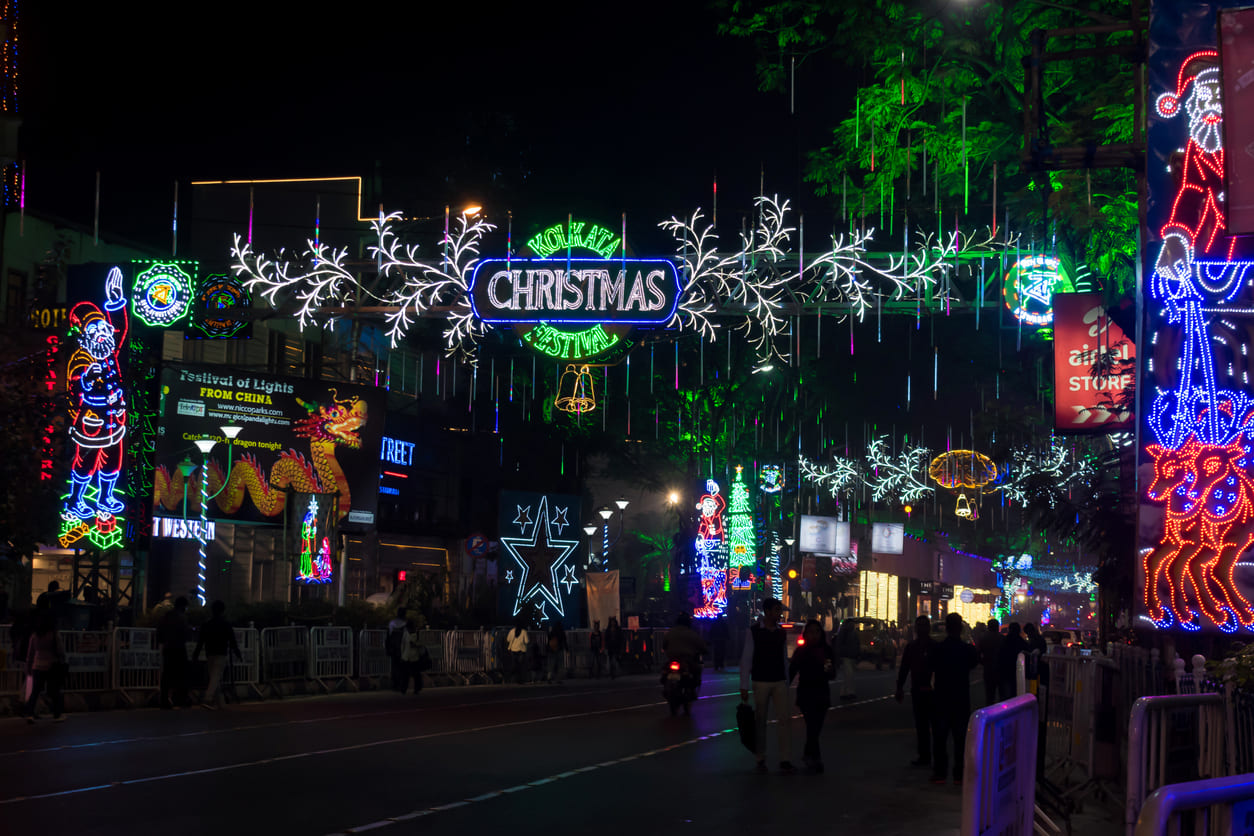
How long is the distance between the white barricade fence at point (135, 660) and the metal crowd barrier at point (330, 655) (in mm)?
4467

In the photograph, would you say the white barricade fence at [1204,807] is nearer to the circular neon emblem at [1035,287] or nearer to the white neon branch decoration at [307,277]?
the circular neon emblem at [1035,287]

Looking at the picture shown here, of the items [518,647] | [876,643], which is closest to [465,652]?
[518,647]

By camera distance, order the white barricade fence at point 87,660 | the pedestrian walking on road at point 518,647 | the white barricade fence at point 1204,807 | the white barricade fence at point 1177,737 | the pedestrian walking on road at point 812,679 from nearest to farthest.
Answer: the white barricade fence at point 1204,807 → the white barricade fence at point 1177,737 → the pedestrian walking on road at point 812,679 → the white barricade fence at point 87,660 → the pedestrian walking on road at point 518,647

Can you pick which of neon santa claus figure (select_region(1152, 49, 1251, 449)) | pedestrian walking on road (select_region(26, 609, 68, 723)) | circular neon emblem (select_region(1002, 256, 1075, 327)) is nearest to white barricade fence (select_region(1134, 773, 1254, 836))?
neon santa claus figure (select_region(1152, 49, 1251, 449))

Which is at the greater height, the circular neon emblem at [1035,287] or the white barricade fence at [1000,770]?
the circular neon emblem at [1035,287]

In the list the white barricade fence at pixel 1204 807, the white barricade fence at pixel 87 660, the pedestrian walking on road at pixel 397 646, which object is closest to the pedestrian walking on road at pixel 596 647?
the pedestrian walking on road at pixel 397 646

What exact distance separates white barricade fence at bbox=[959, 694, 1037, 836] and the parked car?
48954mm

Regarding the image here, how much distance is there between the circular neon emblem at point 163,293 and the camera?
3111cm

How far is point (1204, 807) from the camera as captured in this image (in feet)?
15.2

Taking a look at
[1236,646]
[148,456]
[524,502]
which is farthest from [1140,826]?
[524,502]

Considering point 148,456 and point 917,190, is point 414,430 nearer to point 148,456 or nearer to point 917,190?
point 148,456

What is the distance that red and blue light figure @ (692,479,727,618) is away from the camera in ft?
176

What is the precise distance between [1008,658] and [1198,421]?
810cm

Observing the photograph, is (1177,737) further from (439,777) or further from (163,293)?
(163,293)
